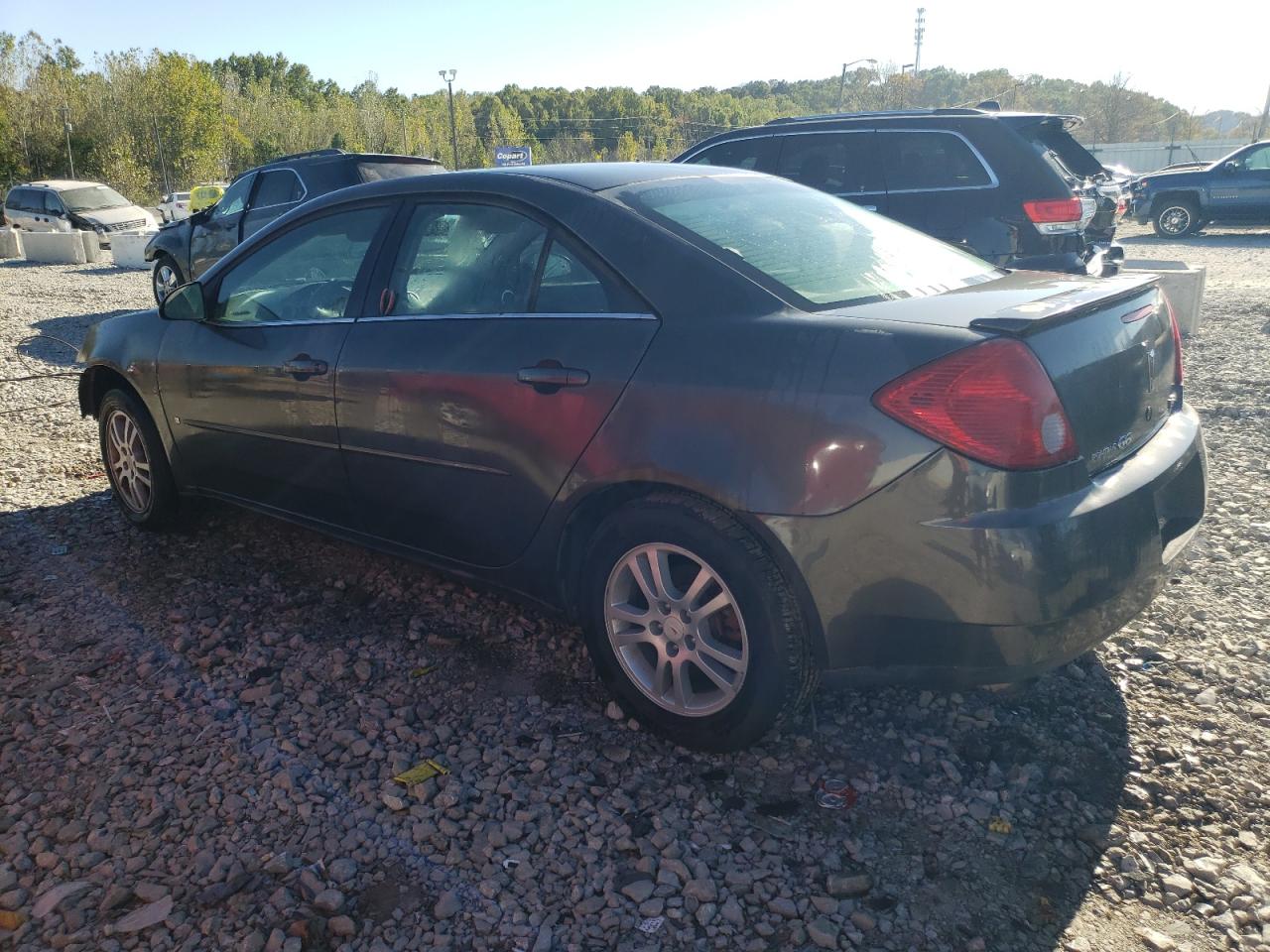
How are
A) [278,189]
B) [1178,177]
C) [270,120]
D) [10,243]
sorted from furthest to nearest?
1. [270,120]
2. [10,243]
3. [1178,177]
4. [278,189]

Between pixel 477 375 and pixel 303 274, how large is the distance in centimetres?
134

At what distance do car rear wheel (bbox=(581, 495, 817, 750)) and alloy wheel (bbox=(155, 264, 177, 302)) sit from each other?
1163 cm

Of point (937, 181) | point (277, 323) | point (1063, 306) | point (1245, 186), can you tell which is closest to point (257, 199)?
point (937, 181)

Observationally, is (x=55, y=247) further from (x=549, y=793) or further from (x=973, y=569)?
(x=973, y=569)

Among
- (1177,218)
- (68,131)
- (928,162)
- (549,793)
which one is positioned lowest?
(549,793)

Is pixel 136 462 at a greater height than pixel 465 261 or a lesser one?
lesser

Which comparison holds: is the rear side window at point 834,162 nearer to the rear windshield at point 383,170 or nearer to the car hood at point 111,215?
the rear windshield at point 383,170

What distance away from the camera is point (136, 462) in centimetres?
469

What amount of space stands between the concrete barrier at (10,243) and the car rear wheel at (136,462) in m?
22.2

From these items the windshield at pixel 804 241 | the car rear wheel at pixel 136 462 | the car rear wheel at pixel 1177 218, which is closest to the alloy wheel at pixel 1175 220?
the car rear wheel at pixel 1177 218

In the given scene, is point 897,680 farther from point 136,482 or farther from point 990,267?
point 136,482

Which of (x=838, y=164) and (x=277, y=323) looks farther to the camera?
(x=838, y=164)

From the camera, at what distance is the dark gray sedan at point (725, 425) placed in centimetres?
234

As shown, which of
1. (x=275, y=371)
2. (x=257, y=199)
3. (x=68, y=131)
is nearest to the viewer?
(x=275, y=371)
